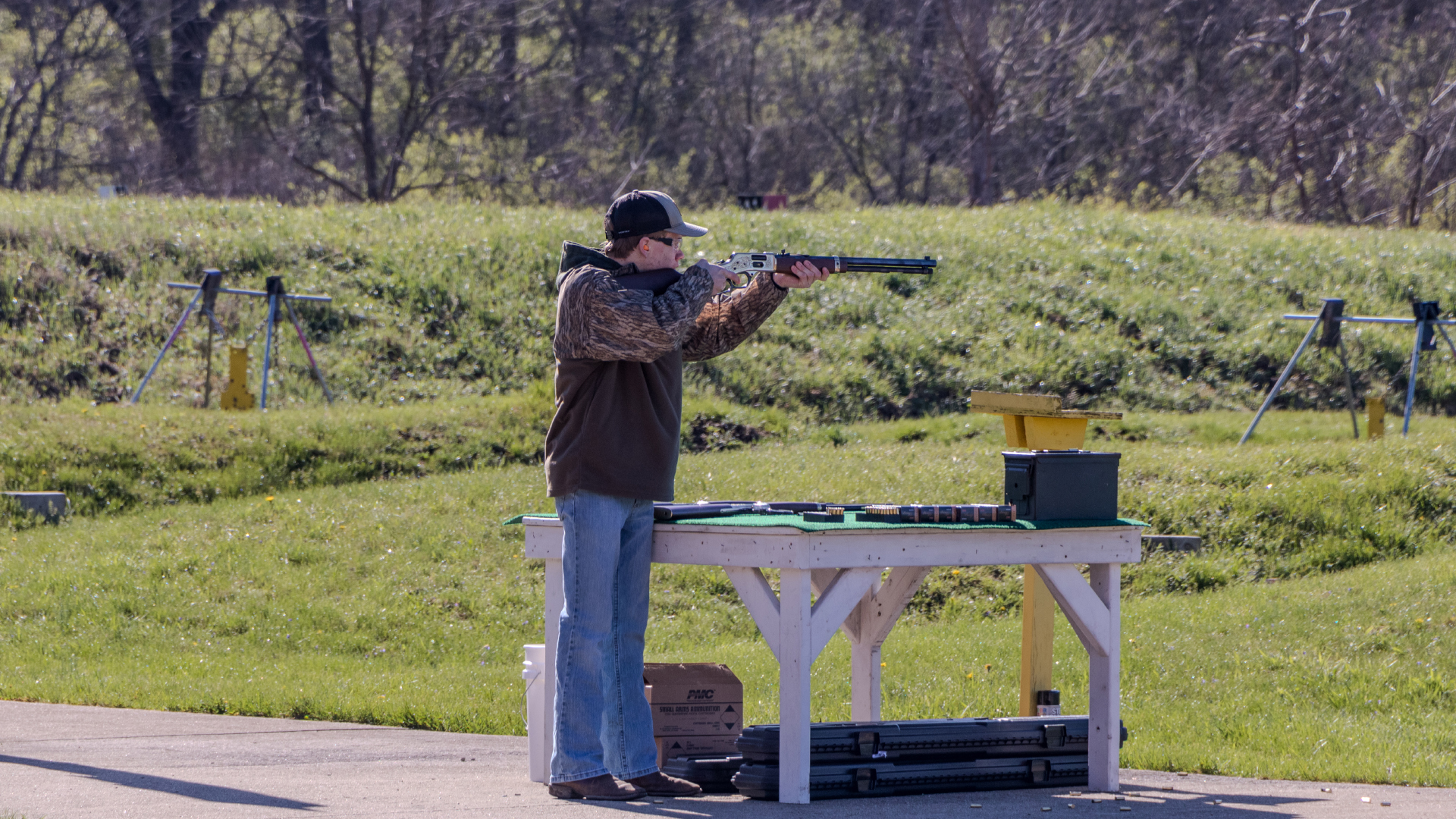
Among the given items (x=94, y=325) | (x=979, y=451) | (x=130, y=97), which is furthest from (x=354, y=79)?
(x=979, y=451)

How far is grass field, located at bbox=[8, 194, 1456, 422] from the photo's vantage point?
1770 cm

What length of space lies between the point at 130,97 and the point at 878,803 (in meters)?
34.5

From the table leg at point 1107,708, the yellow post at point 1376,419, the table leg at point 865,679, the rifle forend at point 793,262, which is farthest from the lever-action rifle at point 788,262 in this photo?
the yellow post at point 1376,419

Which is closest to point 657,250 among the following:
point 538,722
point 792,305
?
point 538,722

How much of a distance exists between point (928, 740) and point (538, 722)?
1483 mm

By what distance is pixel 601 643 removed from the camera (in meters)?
4.96

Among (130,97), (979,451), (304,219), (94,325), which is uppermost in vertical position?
(130,97)

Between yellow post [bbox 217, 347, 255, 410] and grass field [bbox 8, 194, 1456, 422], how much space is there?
76 centimetres

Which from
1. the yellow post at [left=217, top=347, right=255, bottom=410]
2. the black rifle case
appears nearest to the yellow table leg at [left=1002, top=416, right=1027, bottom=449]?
the black rifle case

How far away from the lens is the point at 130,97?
3450cm

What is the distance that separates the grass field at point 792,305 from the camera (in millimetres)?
17703

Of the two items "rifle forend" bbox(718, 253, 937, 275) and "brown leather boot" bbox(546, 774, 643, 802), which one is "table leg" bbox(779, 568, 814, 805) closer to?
"brown leather boot" bbox(546, 774, 643, 802)

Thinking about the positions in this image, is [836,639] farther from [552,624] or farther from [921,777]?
[552,624]

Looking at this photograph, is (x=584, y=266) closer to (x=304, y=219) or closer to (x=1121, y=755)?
(x=1121, y=755)
